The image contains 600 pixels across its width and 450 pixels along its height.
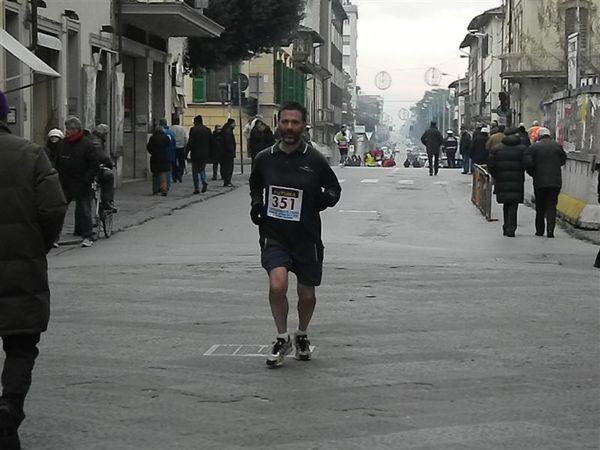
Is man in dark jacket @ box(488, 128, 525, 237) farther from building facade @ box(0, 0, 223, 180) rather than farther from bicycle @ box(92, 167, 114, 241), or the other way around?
building facade @ box(0, 0, 223, 180)

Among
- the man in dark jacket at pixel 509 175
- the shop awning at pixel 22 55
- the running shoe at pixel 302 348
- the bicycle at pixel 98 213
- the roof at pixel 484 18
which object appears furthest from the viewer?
the roof at pixel 484 18

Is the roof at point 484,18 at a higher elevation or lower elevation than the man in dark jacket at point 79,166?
higher

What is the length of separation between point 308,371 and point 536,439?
2.29 m

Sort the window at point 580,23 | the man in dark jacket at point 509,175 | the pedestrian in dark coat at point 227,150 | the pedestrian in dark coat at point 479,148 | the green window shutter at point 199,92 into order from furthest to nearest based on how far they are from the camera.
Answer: the green window shutter at point 199,92 → the window at point 580,23 → the pedestrian in dark coat at point 479,148 → the pedestrian in dark coat at point 227,150 → the man in dark jacket at point 509,175

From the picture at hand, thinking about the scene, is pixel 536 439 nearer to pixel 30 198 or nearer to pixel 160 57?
pixel 30 198

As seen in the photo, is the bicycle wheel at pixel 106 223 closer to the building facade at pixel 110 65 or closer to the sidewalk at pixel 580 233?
the building facade at pixel 110 65

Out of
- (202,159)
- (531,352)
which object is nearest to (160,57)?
(202,159)

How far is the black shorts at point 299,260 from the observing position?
882 centimetres

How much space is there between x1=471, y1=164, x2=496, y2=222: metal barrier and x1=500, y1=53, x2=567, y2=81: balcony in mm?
34957

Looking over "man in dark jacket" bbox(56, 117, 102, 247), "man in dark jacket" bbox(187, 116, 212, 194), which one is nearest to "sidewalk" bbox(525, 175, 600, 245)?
"man in dark jacket" bbox(56, 117, 102, 247)

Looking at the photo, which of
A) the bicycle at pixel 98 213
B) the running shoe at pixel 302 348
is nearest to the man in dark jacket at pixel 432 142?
the bicycle at pixel 98 213

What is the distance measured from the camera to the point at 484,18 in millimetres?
92562

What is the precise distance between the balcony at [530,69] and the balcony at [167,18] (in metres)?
29.4

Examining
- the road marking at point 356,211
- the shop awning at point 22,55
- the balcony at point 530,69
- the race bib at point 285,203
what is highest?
the balcony at point 530,69
